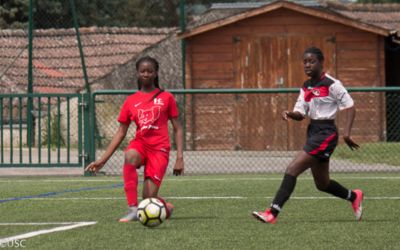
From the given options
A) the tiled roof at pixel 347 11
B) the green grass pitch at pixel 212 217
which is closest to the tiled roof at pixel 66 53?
the tiled roof at pixel 347 11

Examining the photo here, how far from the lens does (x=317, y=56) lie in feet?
32.8

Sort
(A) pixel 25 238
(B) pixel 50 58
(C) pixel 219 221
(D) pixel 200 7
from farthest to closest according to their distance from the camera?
(D) pixel 200 7 → (B) pixel 50 58 → (C) pixel 219 221 → (A) pixel 25 238

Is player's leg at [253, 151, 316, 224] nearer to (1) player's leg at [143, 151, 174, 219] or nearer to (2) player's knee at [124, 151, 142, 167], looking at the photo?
(1) player's leg at [143, 151, 174, 219]

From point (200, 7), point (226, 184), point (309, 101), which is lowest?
point (226, 184)

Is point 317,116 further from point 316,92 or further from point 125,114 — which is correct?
point 125,114

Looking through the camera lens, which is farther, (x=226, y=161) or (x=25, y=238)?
(x=226, y=161)

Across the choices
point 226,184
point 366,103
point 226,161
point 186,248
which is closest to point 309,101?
point 186,248

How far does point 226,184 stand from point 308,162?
4976mm

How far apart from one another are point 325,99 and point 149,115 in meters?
1.62

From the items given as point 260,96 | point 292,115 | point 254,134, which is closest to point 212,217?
→ point 292,115

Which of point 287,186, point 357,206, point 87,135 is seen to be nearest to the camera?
point 287,186

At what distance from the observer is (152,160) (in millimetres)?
10203

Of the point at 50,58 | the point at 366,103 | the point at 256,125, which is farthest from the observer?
the point at 50,58

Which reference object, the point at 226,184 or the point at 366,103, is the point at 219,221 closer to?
the point at 226,184
